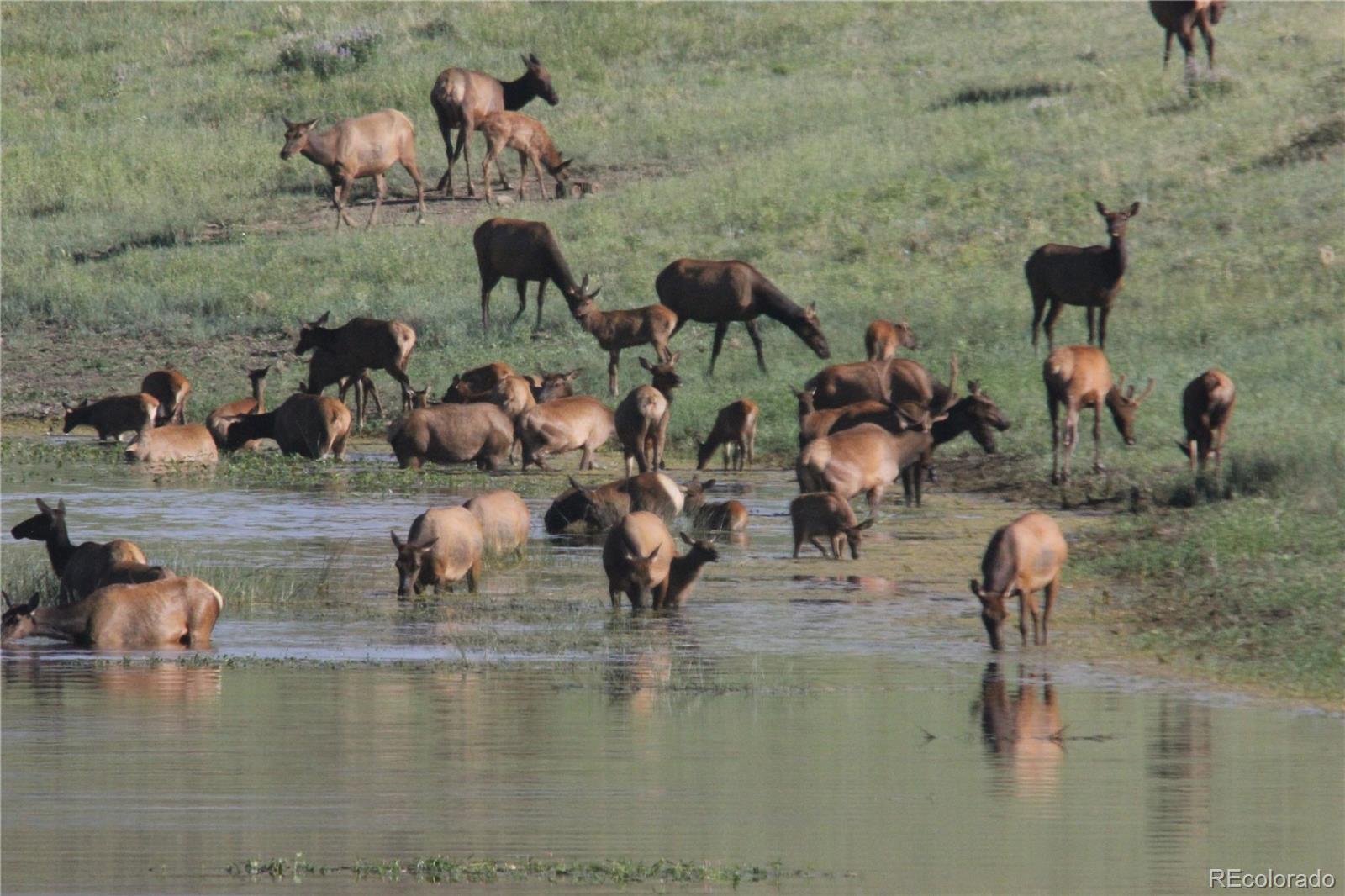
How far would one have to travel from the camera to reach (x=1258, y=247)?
28.9m

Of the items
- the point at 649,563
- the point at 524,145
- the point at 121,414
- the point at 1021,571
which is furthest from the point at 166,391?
the point at 1021,571

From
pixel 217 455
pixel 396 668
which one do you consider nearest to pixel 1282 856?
pixel 396 668

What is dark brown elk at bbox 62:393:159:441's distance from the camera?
79.6 ft

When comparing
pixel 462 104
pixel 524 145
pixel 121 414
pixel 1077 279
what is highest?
pixel 462 104

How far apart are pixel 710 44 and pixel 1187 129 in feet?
43.9

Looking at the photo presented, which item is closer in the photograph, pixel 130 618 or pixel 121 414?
pixel 130 618

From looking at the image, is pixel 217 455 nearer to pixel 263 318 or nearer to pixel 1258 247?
pixel 263 318

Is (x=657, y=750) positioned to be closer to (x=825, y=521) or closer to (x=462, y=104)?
(x=825, y=521)

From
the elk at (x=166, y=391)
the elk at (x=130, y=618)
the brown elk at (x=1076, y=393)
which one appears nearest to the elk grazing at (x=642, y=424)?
the brown elk at (x=1076, y=393)

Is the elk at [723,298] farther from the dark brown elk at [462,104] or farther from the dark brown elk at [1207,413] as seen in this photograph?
the dark brown elk at [462,104]

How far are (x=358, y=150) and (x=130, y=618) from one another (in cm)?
2185

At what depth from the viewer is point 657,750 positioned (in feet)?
34.1

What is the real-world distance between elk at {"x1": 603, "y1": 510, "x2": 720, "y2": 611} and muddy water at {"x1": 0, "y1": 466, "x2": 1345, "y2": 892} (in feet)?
0.72

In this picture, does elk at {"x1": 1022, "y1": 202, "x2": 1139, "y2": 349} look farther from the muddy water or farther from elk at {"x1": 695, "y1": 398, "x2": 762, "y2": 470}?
the muddy water
